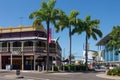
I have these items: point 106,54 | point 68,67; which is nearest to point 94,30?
point 68,67

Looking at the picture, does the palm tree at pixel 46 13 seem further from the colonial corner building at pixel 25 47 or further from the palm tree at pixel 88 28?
the palm tree at pixel 88 28

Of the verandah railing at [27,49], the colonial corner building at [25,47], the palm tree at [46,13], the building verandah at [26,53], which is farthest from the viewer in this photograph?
the colonial corner building at [25,47]

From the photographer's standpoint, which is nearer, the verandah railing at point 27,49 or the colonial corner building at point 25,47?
the verandah railing at point 27,49

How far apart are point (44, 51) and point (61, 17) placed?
8.92 metres

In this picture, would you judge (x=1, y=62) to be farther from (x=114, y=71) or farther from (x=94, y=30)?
(x=114, y=71)

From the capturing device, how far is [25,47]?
67750 mm

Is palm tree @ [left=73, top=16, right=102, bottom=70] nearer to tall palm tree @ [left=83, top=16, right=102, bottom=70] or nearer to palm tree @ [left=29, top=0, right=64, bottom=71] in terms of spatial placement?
tall palm tree @ [left=83, top=16, right=102, bottom=70]

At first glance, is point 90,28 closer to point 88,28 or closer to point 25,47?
point 88,28

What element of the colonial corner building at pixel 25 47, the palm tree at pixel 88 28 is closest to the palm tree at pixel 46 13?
the colonial corner building at pixel 25 47

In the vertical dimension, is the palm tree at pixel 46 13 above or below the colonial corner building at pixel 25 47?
above

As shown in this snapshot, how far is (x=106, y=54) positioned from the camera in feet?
312

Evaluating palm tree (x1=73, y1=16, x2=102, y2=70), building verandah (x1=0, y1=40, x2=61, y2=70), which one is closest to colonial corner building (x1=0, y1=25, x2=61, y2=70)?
building verandah (x1=0, y1=40, x2=61, y2=70)

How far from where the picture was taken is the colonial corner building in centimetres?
6700

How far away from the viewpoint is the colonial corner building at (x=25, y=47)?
67.0 meters
